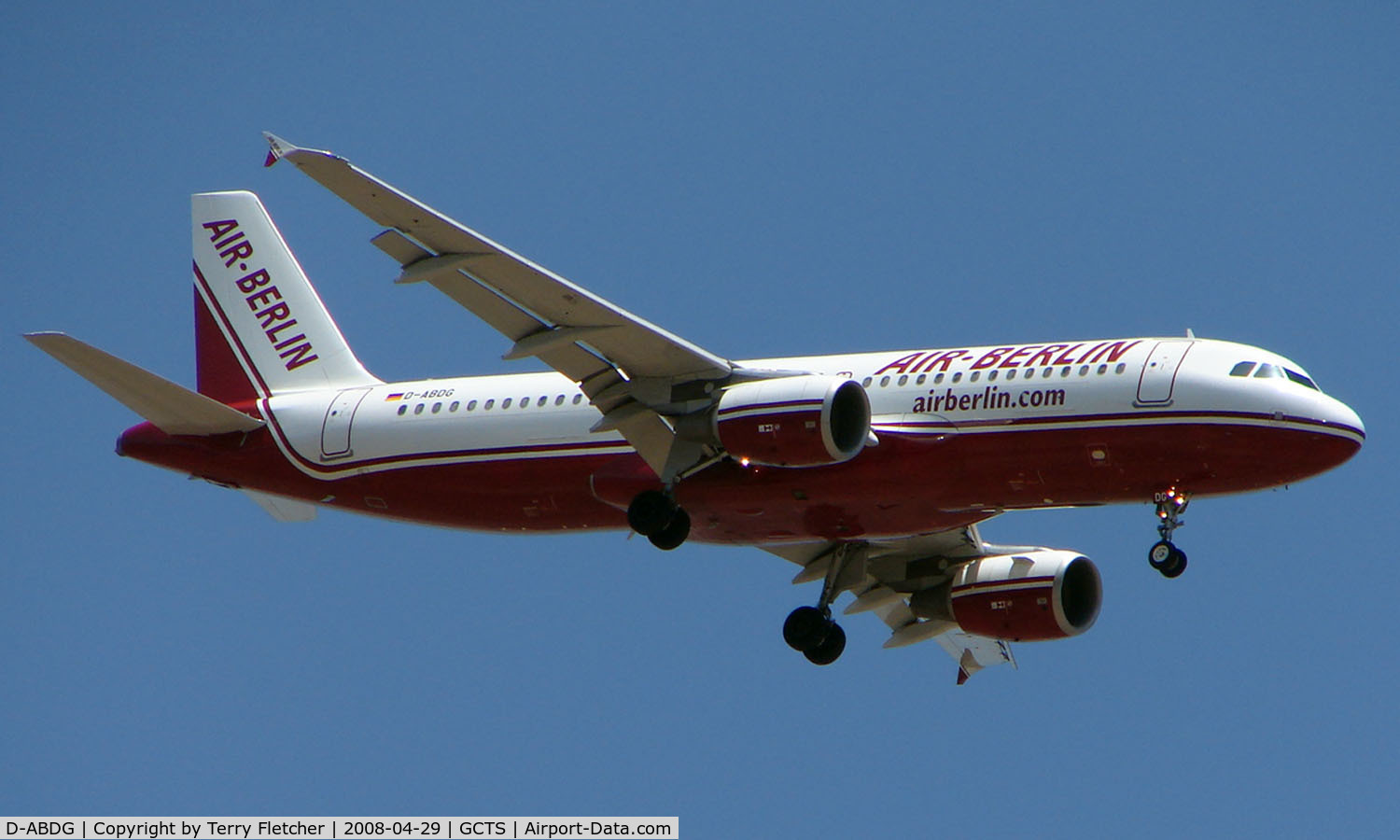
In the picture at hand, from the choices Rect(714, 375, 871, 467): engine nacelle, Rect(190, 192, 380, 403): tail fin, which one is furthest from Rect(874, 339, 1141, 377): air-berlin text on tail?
Rect(190, 192, 380, 403): tail fin

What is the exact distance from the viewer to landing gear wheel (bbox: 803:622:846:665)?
128 ft

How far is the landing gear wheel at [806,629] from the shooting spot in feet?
127

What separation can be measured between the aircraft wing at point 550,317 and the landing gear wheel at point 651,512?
0.48m

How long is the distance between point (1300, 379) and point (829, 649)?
1073 cm

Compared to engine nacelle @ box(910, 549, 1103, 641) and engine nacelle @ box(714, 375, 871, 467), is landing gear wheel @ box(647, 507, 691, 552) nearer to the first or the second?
engine nacelle @ box(714, 375, 871, 467)

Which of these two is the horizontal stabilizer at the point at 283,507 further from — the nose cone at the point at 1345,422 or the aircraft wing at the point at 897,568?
the nose cone at the point at 1345,422

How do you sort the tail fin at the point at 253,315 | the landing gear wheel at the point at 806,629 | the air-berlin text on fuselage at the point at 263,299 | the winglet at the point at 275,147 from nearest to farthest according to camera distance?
the winglet at the point at 275,147 → the landing gear wheel at the point at 806,629 → the tail fin at the point at 253,315 → the air-berlin text on fuselage at the point at 263,299

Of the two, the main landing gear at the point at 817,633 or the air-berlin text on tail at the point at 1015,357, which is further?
the main landing gear at the point at 817,633

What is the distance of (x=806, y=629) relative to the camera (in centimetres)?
3878

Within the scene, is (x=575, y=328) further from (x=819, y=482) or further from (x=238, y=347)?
(x=238, y=347)

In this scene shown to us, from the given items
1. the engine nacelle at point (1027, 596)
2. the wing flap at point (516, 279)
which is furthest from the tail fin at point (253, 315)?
the engine nacelle at point (1027, 596)

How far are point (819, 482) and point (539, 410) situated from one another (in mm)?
5881

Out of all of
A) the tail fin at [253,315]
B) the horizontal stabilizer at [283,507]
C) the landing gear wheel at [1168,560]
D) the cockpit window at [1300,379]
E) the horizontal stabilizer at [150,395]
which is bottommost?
the landing gear wheel at [1168,560]

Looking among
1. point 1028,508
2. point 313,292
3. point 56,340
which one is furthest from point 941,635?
point 56,340
